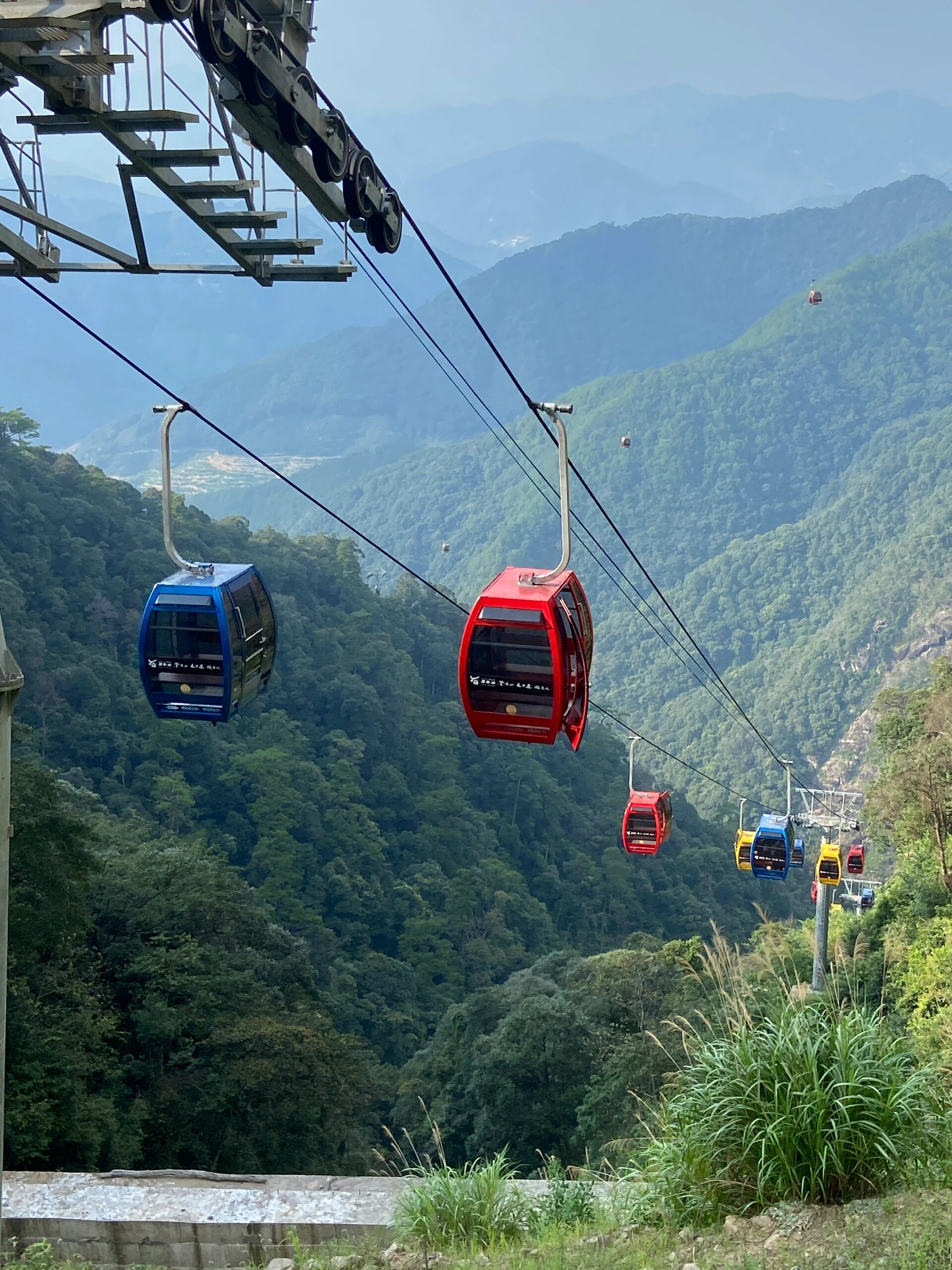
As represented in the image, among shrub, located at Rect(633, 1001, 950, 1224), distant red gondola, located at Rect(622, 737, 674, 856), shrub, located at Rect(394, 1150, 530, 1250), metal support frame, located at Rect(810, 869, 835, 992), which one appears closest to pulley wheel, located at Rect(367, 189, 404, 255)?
shrub, located at Rect(633, 1001, 950, 1224)

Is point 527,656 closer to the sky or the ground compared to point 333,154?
closer to the ground

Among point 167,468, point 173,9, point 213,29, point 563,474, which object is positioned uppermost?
point 213,29

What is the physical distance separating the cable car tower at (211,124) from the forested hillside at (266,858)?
5628 millimetres

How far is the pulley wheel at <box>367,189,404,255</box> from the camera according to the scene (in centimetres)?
593

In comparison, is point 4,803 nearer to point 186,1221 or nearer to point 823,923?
point 186,1221

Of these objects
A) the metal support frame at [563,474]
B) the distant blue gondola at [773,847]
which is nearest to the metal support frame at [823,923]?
the distant blue gondola at [773,847]

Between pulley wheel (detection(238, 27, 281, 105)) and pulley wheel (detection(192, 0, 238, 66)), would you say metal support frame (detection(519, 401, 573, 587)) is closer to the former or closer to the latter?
pulley wheel (detection(238, 27, 281, 105))

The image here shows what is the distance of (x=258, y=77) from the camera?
15.1ft

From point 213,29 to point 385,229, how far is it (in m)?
1.88

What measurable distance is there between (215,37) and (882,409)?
180m

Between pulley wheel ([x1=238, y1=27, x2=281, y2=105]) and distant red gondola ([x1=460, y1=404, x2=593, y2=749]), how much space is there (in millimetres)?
3695

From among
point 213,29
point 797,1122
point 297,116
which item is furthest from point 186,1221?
point 213,29

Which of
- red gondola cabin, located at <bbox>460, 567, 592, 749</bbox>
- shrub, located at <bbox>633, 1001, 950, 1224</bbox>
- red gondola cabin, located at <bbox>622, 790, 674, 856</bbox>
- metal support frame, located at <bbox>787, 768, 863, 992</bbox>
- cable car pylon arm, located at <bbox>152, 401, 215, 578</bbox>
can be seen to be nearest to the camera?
shrub, located at <bbox>633, 1001, 950, 1224</bbox>

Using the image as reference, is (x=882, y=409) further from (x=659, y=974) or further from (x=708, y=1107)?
(x=708, y=1107)
